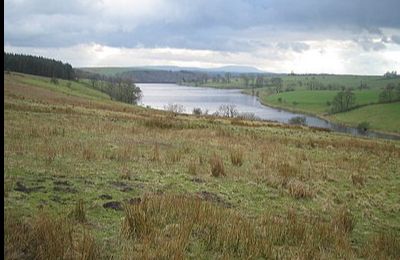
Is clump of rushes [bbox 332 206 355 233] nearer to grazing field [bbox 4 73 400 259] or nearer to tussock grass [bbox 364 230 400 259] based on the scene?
grazing field [bbox 4 73 400 259]

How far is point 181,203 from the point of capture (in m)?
8.09

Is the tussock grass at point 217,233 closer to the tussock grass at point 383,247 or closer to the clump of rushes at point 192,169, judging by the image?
the tussock grass at point 383,247

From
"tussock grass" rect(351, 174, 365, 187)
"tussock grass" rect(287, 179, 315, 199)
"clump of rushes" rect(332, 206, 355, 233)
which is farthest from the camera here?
"tussock grass" rect(351, 174, 365, 187)

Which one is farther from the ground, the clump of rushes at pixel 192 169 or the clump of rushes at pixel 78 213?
the clump of rushes at pixel 78 213

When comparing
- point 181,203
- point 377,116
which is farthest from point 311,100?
point 181,203

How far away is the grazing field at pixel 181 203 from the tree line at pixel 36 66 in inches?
4818

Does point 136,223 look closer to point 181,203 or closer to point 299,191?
point 181,203

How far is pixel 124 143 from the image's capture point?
16406 mm

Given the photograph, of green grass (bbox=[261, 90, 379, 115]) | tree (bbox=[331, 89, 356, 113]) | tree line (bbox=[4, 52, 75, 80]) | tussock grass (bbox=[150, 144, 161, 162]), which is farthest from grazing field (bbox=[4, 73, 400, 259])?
tree line (bbox=[4, 52, 75, 80])

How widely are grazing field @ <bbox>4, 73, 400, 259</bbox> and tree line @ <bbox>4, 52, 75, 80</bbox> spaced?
122 m

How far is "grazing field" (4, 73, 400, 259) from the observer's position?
20.3 ft

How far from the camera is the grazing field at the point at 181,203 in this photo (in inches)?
243

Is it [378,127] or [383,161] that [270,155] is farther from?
[378,127]

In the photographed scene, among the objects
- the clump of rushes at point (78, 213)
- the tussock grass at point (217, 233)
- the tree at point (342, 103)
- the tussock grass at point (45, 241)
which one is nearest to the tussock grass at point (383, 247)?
the tussock grass at point (217, 233)
